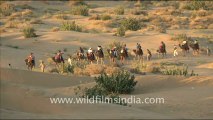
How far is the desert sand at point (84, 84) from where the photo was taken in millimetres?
12188

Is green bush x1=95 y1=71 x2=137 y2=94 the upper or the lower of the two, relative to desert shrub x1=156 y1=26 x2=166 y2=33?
upper

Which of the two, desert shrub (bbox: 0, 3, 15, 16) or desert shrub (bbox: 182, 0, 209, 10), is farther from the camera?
desert shrub (bbox: 182, 0, 209, 10)

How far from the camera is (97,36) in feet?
134

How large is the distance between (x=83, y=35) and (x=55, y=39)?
283 cm

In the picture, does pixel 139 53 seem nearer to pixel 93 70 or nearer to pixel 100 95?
pixel 93 70

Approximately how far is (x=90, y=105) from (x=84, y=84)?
6720 millimetres

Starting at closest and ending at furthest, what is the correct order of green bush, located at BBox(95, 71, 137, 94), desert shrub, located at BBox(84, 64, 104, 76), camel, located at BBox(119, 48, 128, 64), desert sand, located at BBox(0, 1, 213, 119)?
desert sand, located at BBox(0, 1, 213, 119), green bush, located at BBox(95, 71, 137, 94), desert shrub, located at BBox(84, 64, 104, 76), camel, located at BBox(119, 48, 128, 64)

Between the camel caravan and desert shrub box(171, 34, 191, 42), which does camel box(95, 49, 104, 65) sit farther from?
desert shrub box(171, 34, 191, 42)

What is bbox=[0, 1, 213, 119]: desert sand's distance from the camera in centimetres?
1219

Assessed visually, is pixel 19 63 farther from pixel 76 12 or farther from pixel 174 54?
pixel 76 12

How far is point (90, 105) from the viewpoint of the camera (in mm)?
12594

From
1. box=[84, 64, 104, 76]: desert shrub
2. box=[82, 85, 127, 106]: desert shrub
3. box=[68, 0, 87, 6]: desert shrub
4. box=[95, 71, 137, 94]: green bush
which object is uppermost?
box=[82, 85, 127, 106]: desert shrub

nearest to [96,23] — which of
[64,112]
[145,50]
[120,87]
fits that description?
[145,50]

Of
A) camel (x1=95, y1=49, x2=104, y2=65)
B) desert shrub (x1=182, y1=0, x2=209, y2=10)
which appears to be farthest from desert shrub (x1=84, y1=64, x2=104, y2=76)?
desert shrub (x1=182, y1=0, x2=209, y2=10)
